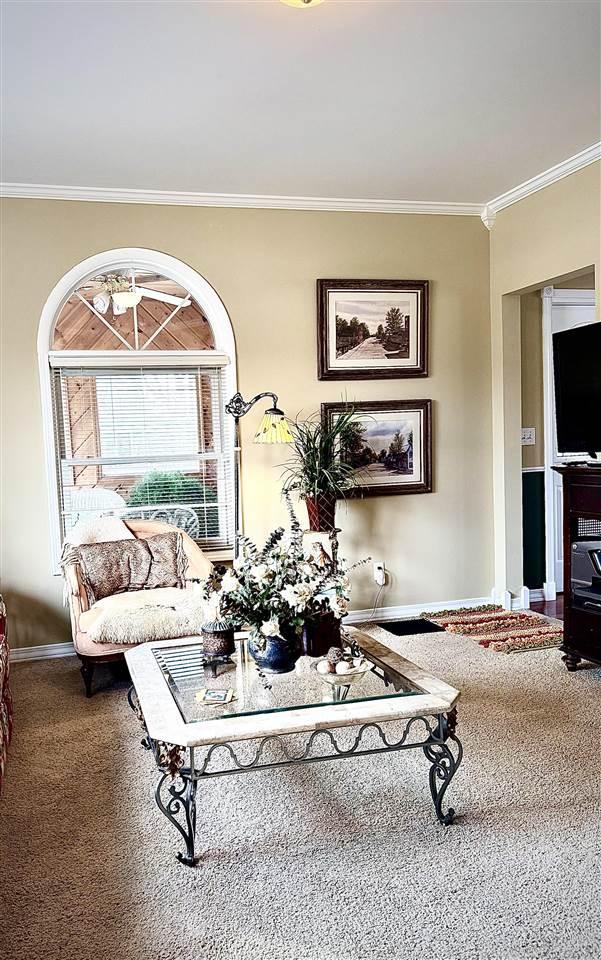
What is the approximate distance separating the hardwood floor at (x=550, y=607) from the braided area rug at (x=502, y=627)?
0.44ft

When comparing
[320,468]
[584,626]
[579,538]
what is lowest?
[584,626]

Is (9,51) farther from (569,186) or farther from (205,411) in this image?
(569,186)

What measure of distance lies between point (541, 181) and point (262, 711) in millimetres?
3795

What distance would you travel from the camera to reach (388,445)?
5.33 metres

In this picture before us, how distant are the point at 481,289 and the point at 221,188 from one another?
1955 millimetres

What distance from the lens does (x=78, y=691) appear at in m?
4.12

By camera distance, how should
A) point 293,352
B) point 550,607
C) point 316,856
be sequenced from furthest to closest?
point 550,607 < point 293,352 < point 316,856

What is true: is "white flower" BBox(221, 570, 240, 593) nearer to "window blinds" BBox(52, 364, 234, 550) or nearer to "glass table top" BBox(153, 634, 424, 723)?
"glass table top" BBox(153, 634, 424, 723)

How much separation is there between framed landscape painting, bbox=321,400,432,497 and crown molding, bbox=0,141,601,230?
1304 mm

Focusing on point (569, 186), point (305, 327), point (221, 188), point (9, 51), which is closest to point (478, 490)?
point (305, 327)

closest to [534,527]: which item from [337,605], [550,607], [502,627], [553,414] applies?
[550,607]

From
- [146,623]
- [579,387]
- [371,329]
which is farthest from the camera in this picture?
[371,329]

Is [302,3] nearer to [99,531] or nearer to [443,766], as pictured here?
[443,766]

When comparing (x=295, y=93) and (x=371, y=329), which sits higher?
(x=295, y=93)
